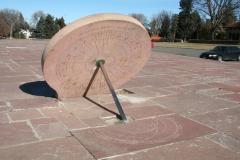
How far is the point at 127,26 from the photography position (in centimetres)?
659

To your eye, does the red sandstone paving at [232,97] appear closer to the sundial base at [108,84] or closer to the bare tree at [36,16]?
the sundial base at [108,84]

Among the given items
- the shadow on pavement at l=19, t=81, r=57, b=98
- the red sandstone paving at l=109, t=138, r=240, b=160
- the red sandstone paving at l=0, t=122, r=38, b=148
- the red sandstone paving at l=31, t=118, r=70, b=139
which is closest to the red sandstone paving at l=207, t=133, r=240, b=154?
the red sandstone paving at l=109, t=138, r=240, b=160

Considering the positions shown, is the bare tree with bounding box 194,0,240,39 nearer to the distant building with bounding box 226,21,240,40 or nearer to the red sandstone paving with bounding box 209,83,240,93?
the distant building with bounding box 226,21,240,40

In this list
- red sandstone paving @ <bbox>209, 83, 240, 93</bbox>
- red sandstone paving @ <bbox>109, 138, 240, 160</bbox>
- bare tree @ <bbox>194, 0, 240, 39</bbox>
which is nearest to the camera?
red sandstone paving @ <bbox>109, 138, 240, 160</bbox>

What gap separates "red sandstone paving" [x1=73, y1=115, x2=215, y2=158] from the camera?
4.56 m

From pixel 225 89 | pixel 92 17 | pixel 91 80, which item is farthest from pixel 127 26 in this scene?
pixel 225 89

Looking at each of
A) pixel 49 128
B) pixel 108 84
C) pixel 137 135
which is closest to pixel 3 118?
pixel 49 128

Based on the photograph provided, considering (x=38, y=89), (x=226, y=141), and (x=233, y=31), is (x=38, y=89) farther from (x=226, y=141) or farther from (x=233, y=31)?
(x=233, y=31)

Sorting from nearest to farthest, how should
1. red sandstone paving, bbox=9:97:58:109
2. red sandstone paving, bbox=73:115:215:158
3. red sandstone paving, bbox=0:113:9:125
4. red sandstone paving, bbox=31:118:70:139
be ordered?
red sandstone paving, bbox=73:115:215:158, red sandstone paving, bbox=31:118:70:139, red sandstone paving, bbox=0:113:9:125, red sandstone paving, bbox=9:97:58:109

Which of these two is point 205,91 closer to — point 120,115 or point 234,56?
point 120,115

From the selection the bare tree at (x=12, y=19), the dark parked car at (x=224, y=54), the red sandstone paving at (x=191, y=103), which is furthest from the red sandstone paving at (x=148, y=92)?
Result: the bare tree at (x=12, y=19)

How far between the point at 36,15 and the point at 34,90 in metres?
111

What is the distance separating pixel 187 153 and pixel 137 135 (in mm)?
922

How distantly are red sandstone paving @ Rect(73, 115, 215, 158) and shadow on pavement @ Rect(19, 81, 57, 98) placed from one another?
A: 2.75 m
